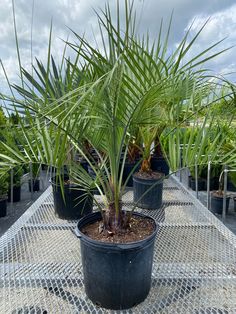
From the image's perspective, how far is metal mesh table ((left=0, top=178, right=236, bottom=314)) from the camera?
3.15ft

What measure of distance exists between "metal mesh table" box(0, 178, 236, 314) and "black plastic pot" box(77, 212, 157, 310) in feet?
0.13

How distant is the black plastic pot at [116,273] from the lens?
0.95 meters

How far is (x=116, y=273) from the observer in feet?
3.15

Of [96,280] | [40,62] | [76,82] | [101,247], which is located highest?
[40,62]

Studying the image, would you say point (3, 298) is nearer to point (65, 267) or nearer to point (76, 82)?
point (65, 267)

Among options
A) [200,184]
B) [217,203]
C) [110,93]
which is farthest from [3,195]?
[200,184]

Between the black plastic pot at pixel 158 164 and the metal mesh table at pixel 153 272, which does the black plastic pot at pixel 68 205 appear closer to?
the metal mesh table at pixel 153 272

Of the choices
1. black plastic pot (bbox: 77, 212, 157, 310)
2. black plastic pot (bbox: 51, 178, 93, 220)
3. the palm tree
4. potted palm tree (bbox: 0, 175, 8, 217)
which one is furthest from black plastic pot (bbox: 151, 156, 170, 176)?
black plastic pot (bbox: 77, 212, 157, 310)

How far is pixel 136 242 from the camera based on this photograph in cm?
94

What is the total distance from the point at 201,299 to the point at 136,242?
1.18 feet

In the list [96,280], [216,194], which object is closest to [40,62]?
[96,280]

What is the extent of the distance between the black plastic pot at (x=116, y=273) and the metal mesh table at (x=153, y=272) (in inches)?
1.6

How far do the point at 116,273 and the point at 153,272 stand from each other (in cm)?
24

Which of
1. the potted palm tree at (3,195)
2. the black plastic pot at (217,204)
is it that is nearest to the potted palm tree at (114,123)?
the potted palm tree at (3,195)
